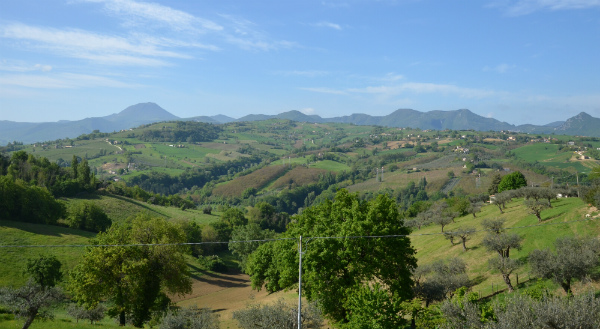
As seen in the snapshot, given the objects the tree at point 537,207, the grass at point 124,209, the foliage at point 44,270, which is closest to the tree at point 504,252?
the tree at point 537,207

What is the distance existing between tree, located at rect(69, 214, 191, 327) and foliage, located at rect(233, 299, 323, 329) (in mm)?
11862

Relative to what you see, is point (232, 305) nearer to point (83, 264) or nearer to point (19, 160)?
point (83, 264)

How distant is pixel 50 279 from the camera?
50.3m

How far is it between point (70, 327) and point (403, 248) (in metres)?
25.8

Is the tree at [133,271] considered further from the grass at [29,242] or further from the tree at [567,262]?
the tree at [567,262]

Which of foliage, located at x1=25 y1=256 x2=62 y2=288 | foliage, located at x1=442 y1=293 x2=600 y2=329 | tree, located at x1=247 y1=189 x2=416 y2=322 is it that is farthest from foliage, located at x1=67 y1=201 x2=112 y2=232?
foliage, located at x1=442 y1=293 x2=600 y2=329

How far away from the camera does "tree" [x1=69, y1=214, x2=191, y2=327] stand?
114 feet

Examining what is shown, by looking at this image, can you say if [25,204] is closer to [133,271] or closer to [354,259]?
[133,271]

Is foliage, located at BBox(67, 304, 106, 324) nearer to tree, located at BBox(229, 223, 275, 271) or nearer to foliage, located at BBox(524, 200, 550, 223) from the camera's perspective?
tree, located at BBox(229, 223, 275, 271)

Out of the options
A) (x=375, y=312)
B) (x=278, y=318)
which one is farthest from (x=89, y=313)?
(x=375, y=312)

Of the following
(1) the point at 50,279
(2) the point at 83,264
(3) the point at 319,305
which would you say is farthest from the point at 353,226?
(1) the point at 50,279

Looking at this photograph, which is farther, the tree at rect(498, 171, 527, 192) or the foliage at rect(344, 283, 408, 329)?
the tree at rect(498, 171, 527, 192)

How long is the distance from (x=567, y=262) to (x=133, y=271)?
114 ft

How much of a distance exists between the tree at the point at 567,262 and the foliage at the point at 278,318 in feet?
59.2
